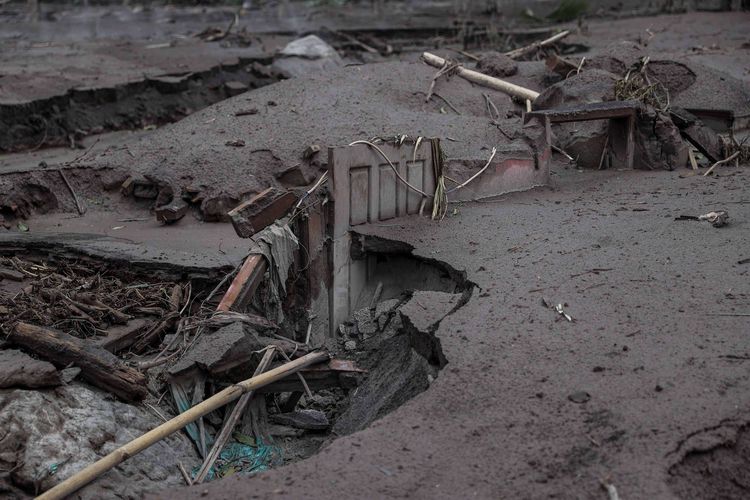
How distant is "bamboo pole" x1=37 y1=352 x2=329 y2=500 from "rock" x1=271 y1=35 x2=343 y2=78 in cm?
866

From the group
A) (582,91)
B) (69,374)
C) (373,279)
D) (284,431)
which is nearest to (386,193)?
(373,279)

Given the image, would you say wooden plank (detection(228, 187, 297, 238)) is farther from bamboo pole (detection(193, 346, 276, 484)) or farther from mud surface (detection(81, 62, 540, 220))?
mud surface (detection(81, 62, 540, 220))

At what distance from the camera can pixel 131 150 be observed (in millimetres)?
8547

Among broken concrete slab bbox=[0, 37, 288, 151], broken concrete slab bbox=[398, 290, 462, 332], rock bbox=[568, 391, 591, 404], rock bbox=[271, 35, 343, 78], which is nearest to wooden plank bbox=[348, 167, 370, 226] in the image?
broken concrete slab bbox=[398, 290, 462, 332]

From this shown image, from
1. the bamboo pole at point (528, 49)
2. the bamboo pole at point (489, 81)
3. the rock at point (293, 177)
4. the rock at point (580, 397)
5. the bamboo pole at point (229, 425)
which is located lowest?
the bamboo pole at point (229, 425)

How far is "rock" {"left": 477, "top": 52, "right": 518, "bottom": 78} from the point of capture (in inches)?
438

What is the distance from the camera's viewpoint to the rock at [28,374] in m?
3.92

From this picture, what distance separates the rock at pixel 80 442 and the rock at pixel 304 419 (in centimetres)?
80

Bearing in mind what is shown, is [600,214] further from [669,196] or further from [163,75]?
[163,75]

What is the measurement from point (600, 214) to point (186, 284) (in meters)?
3.13

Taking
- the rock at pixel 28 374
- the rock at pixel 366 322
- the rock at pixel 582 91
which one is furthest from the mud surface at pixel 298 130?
the rock at pixel 28 374

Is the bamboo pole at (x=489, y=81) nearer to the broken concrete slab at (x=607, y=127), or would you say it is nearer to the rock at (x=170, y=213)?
the broken concrete slab at (x=607, y=127)

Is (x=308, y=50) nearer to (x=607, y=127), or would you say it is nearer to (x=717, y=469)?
(x=607, y=127)

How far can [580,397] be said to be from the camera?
3393mm
